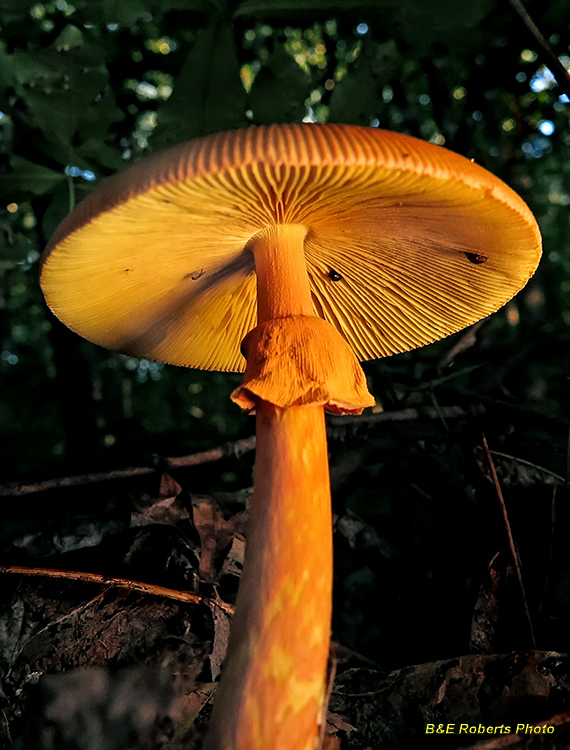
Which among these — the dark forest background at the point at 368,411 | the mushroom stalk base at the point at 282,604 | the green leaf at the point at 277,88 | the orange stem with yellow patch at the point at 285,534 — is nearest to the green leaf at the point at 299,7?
the dark forest background at the point at 368,411

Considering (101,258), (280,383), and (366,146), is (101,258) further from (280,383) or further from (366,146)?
(366,146)

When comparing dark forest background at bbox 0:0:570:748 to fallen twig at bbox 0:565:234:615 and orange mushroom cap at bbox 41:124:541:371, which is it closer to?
fallen twig at bbox 0:565:234:615

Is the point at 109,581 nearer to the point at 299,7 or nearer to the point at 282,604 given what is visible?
the point at 282,604

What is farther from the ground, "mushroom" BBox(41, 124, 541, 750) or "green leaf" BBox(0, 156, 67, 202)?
"green leaf" BBox(0, 156, 67, 202)

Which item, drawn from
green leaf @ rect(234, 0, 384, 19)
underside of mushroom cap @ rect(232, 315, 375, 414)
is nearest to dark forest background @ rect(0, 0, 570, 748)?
green leaf @ rect(234, 0, 384, 19)

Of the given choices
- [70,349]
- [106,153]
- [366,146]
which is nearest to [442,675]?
[366,146]
